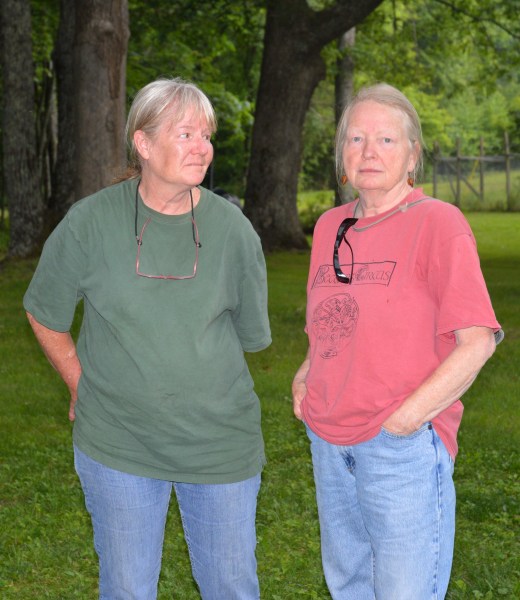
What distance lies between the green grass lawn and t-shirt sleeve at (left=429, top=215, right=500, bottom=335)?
2.60 m

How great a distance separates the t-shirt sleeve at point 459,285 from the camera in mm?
2873

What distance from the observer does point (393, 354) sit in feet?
9.81

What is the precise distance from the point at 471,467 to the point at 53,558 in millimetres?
3042

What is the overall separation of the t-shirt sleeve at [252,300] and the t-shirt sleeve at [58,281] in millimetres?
537

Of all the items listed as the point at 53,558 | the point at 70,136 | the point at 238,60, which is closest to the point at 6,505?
the point at 53,558

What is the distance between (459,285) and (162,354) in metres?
0.95

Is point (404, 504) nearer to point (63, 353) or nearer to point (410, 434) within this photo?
point (410, 434)

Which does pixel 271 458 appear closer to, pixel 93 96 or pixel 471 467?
pixel 471 467

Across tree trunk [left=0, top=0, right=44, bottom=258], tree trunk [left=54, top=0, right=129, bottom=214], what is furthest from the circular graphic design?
tree trunk [left=0, top=0, right=44, bottom=258]

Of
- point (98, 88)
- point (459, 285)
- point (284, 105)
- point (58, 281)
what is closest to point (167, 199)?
point (58, 281)

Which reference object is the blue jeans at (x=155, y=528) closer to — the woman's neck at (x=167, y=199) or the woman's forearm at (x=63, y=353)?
the woman's forearm at (x=63, y=353)

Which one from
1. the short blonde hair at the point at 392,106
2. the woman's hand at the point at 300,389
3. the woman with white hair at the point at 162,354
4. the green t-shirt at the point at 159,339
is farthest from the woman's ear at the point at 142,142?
the woman's hand at the point at 300,389

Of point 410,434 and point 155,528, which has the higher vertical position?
point 410,434

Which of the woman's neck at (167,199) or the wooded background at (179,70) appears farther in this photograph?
the wooded background at (179,70)
